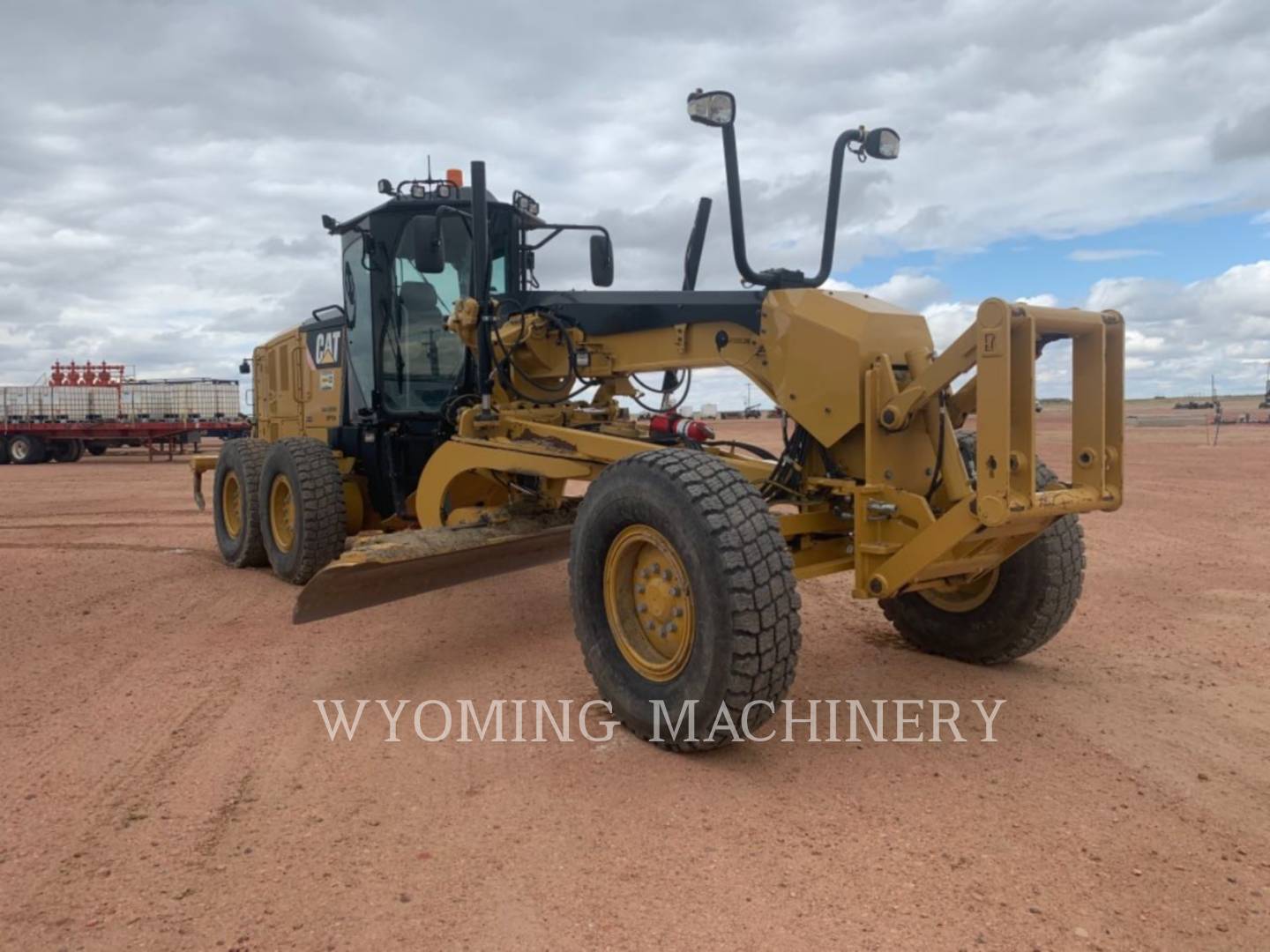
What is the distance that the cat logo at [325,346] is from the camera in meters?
8.16

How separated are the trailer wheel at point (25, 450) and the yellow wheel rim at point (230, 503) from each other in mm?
21894

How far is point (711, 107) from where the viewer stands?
4344 millimetres

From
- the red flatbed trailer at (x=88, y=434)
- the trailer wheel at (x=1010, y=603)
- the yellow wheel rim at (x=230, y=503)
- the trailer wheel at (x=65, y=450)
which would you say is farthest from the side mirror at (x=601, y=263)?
the trailer wheel at (x=65, y=450)

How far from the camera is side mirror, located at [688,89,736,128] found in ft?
14.2

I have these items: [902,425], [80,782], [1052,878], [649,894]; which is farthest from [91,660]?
[1052,878]

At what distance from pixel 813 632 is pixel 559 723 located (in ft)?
6.90

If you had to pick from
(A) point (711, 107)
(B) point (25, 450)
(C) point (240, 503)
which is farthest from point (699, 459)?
(B) point (25, 450)

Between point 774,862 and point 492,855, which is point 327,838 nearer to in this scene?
point 492,855

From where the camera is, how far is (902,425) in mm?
4066

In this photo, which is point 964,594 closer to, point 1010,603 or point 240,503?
point 1010,603

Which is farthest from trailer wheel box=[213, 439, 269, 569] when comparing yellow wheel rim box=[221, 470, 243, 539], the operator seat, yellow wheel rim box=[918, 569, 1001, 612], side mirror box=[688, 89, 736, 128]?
yellow wheel rim box=[918, 569, 1001, 612]

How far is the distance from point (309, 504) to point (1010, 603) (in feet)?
16.5

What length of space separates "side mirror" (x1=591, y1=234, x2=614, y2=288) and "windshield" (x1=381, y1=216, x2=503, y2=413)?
3.37 ft

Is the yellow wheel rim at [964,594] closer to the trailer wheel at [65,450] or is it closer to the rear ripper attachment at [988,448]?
the rear ripper attachment at [988,448]
